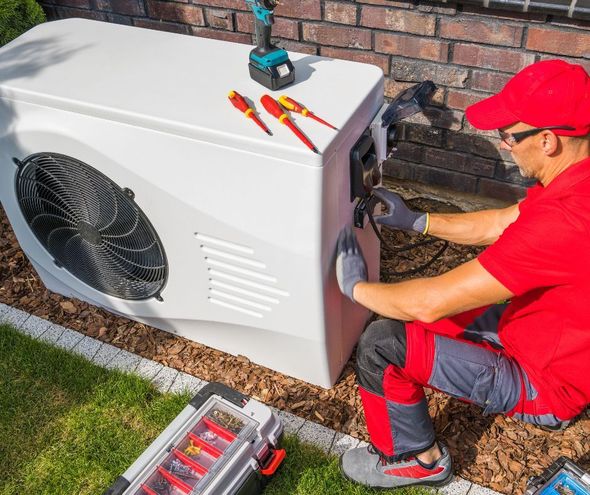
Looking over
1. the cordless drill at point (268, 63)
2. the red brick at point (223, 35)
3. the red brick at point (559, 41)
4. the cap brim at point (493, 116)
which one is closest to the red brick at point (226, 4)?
the red brick at point (223, 35)

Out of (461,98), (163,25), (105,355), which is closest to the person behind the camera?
(105,355)

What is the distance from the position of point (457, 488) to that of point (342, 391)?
53 cm

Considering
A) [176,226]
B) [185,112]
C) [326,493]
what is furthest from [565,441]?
[185,112]

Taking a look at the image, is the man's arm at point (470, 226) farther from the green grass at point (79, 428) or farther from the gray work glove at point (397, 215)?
the green grass at point (79, 428)

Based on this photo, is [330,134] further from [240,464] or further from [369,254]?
[240,464]

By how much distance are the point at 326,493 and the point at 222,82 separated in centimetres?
136

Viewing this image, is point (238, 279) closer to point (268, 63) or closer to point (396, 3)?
point (268, 63)

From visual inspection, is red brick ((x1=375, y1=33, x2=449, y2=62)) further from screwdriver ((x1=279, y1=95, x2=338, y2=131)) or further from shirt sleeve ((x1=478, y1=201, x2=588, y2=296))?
shirt sleeve ((x1=478, y1=201, x2=588, y2=296))

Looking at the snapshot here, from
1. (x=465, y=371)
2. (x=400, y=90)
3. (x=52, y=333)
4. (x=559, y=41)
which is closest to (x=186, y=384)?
(x=52, y=333)

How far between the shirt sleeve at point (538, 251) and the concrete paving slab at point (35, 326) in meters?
1.92

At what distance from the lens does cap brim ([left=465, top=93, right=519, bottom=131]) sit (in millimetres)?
1657

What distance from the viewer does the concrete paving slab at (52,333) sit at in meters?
2.66

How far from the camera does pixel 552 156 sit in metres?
1.65

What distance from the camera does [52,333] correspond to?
8.82ft
